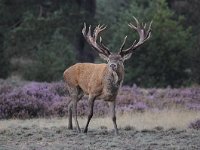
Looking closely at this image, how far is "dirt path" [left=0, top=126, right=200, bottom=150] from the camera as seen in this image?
11077mm

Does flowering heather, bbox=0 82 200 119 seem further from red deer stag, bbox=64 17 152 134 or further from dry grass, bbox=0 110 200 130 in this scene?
red deer stag, bbox=64 17 152 134

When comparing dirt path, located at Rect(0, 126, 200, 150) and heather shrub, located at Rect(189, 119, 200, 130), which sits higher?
heather shrub, located at Rect(189, 119, 200, 130)

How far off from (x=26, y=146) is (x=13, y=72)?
76.4 ft

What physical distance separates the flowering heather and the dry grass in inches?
39.5

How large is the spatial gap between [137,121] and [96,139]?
3492 mm

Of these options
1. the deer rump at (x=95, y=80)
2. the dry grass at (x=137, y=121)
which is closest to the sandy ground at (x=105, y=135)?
the dry grass at (x=137, y=121)

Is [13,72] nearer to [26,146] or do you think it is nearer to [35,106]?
[35,106]

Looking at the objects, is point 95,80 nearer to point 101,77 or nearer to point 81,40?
point 101,77

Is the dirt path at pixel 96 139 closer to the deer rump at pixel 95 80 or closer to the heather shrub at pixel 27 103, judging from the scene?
the deer rump at pixel 95 80

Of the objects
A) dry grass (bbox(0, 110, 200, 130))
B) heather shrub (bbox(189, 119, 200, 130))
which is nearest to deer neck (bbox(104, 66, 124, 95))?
dry grass (bbox(0, 110, 200, 130))

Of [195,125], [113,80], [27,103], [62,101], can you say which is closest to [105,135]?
[113,80]

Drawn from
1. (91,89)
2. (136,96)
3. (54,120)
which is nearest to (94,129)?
(91,89)

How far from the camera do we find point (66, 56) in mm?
30766

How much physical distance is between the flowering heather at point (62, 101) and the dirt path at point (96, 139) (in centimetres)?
376
